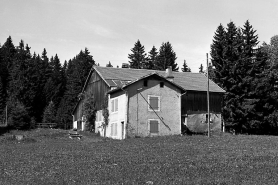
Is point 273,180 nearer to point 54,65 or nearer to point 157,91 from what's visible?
point 157,91

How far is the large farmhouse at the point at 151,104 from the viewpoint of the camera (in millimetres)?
43688

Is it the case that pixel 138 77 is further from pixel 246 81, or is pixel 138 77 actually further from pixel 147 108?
pixel 246 81

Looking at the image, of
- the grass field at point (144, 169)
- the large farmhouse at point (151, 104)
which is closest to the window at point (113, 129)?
the large farmhouse at point (151, 104)

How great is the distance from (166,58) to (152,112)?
170 ft

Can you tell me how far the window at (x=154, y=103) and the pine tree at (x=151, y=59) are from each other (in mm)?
53252

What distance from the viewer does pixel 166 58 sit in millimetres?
94750

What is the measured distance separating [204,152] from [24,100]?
6403 centimetres

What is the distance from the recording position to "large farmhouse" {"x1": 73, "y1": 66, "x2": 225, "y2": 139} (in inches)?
1720

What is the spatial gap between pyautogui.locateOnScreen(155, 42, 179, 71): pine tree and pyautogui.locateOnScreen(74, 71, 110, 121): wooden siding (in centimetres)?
3783

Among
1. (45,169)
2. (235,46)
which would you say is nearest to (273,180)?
(45,169)

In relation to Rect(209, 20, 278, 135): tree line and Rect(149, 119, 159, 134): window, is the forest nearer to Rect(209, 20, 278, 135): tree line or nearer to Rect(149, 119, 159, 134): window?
Rect(209, 20, 278, 135): tree line

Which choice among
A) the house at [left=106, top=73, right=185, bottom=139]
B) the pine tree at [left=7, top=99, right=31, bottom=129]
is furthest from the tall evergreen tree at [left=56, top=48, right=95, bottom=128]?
the house at [left=106, top=73, right=185, bottom=139]

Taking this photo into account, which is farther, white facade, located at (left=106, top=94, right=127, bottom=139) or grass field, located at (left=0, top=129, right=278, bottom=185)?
white facade, located at (left=106, top=94, right=127, bottom=139)

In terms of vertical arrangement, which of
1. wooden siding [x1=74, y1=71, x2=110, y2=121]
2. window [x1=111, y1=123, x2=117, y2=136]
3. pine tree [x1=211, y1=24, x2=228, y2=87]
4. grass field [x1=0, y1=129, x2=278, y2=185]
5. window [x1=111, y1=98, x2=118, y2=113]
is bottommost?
grass field [x1=0, y1=129, x2=278, y2=185]
